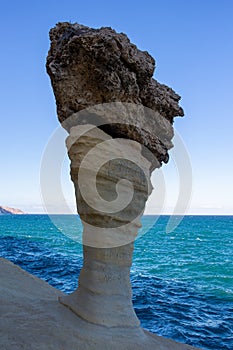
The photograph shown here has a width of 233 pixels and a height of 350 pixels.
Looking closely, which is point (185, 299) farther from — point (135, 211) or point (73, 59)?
point (73, 59)


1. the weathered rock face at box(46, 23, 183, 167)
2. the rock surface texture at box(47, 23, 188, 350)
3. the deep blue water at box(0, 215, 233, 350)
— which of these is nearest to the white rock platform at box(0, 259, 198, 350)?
the rock surface texture at box(47, 23, 188, 350)

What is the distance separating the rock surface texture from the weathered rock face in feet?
0.05

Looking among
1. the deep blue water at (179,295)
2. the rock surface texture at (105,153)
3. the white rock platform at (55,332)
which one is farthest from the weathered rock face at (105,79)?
the white rock platform at (55,332)

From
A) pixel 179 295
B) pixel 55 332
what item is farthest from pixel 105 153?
pixel 179 295

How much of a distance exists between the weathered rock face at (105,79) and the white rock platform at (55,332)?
3.12 metres

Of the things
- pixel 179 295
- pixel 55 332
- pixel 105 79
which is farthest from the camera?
pixel 179 295

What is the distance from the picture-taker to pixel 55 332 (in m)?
4.71

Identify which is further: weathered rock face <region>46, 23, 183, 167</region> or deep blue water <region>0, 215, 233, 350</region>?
deep blue water <region>0, 215, 233, 350</region>

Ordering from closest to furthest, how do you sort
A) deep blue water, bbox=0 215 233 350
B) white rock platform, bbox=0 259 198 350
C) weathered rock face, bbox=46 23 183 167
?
white rock platform, bbox=0 259 198 350 → weathered rock face, bbox=46 23 183 167 → deep blue water, bbox=0 215 233 350

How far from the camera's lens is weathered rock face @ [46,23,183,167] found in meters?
5.26

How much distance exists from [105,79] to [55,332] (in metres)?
3.86

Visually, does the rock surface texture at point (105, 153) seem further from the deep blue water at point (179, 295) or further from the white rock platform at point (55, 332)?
the deep blue water at point (179, 295)

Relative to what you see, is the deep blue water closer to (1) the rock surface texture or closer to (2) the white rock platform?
(1) the rock surface texture

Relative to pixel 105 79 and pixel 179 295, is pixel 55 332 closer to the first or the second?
pixel 105 79
